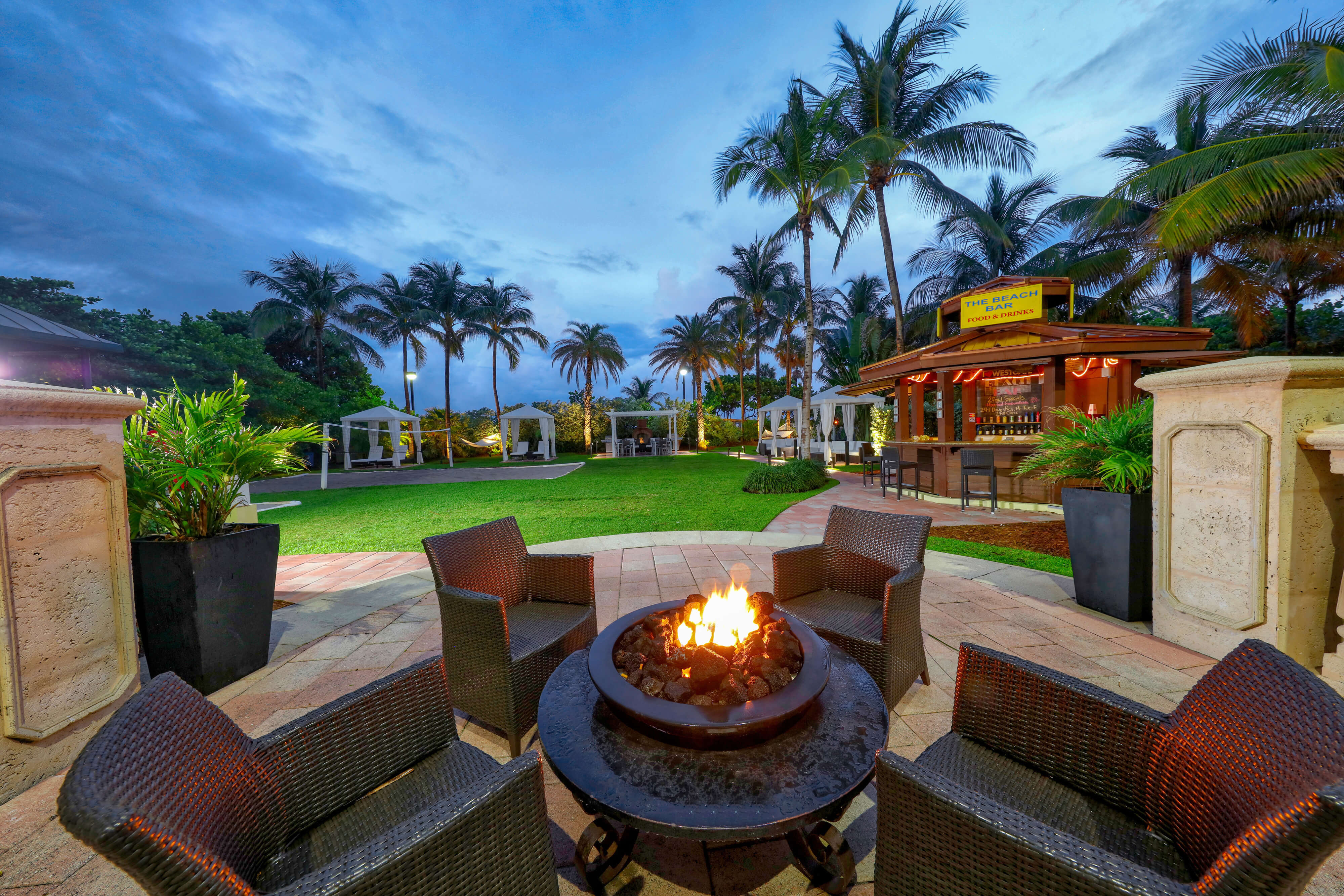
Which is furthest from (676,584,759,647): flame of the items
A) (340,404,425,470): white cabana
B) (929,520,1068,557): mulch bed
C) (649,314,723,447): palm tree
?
(649,314,723,447): palm tree

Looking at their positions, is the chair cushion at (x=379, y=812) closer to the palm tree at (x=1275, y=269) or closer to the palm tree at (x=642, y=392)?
the palm tree at (x=1275, y=269)

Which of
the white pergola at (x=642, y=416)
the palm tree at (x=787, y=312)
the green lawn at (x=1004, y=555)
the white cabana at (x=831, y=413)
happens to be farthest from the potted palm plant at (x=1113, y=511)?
the palm tree at (x=787, y=312)

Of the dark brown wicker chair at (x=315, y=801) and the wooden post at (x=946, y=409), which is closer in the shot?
the dark brown wicker chair at (x=315, y=801)

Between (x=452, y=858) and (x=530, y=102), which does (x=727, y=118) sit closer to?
(x=530, y=102)

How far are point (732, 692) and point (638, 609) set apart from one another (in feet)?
4.68

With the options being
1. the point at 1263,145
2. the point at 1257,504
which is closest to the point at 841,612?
the point at 1257,504

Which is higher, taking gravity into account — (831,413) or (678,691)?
(831,413)

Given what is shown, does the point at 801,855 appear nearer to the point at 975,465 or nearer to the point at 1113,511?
the point at 1113,511

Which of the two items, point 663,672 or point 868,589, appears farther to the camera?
point 868,589

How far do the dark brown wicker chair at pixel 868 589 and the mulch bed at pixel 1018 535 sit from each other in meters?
3.26

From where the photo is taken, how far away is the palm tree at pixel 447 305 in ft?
71.3

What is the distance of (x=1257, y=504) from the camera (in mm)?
2293

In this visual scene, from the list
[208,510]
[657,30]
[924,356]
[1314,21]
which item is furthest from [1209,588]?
[657,30]

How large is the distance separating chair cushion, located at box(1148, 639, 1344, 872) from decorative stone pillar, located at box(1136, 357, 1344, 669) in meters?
1.99
